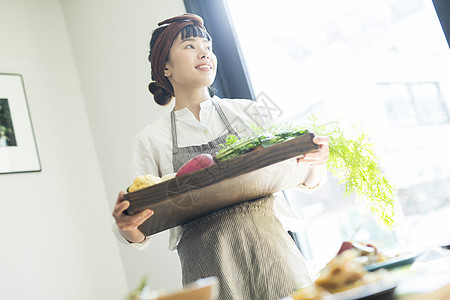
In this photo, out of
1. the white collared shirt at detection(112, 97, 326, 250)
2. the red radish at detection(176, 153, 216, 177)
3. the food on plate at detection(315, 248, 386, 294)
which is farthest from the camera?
the white collared shirt at detection(112, 97, 326, 250)

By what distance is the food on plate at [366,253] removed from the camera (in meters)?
0.91

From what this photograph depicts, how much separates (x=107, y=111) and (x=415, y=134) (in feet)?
5.75

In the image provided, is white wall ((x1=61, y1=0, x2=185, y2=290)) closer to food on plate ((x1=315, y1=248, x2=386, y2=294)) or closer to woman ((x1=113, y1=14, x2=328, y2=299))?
woman ((x1=113, y1=14, x2=328, y2=299))

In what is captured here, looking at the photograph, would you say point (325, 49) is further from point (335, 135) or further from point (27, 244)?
point (27, 244)

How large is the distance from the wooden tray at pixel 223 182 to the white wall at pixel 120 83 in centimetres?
136

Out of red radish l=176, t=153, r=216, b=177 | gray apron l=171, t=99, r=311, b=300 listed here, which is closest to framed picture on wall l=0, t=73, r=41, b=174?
gray apron l=171, t=99, r=311, b=300

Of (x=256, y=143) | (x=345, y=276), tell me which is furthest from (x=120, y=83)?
(x=345, y=276)

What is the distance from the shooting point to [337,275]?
2.59 feet

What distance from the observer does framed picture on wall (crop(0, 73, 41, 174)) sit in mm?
2598

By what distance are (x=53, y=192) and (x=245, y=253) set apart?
1.71 metres

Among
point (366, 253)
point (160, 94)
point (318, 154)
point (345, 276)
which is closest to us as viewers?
point (345, 276)

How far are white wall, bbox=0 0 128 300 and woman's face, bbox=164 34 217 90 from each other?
4.55 ft

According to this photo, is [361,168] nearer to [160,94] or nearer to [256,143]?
[256,143]

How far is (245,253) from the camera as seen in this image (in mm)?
1308
